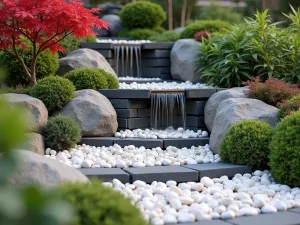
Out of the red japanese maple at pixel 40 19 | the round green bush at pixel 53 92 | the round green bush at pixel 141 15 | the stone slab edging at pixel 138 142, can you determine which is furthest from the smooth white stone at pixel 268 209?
the round green bush at pixel 141 15

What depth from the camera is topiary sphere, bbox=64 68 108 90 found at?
6520mm

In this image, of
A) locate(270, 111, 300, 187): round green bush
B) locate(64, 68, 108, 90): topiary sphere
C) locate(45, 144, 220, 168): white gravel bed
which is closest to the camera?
locate(270, 111, 300, 187): round green bush

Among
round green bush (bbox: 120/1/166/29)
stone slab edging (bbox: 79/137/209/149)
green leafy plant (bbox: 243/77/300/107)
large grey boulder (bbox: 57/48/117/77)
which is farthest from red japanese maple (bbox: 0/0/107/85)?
round green bush (bbox: 120/1/166/29)

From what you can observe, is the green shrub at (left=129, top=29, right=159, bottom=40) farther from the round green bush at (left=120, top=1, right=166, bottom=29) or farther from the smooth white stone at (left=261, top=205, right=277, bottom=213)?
the smooth white stone at (left=261, top=205, right=277, bottom=213)

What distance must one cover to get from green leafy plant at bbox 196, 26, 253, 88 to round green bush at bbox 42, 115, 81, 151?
→ 2539 millimetres

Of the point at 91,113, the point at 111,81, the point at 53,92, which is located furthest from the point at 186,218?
the point at 111,81

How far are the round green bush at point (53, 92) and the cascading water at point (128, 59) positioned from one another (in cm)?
301

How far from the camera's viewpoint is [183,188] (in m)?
4.33

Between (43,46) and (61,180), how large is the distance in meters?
3.95

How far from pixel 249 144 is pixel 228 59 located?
2.66 m

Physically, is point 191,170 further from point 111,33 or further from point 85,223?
point 111,33

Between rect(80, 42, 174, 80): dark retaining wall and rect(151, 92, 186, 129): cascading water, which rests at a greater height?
rect(80, 42, 174, 80): dark retaining wall

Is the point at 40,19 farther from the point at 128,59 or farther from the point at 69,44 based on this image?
the point at 128,59

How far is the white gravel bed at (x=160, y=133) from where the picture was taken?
20.2 ft
